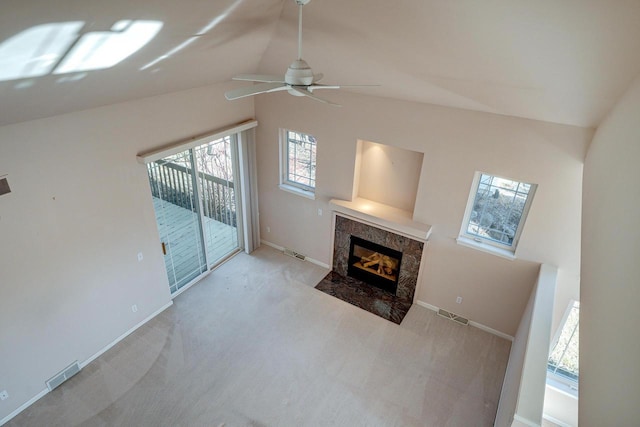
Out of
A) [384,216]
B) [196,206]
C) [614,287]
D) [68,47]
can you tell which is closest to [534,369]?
[614,287]

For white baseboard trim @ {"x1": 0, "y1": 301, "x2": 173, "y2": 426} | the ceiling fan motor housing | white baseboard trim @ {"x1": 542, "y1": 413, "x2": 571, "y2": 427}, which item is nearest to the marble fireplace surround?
white baseboard trim @ {"x1": 542, "y1": 413, "x2": 571, "y2": 427}

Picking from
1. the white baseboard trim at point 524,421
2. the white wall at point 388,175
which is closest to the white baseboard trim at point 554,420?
the white baseboard trim at point 524,421

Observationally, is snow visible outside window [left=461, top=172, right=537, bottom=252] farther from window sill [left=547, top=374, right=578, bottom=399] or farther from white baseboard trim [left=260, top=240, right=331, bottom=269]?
white baseboard trim [left=260, top=240, right=331, bottom=269]

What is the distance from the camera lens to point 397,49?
12.8 ft

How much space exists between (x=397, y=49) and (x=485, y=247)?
3.26 meters

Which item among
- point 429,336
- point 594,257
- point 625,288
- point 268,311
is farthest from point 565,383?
point 625,288

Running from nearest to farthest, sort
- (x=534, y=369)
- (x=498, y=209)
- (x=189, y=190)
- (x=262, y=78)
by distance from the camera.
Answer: (x=262, y=78) < (x=534, y=369) < (x=498, y=209) < (x=189, y=190)

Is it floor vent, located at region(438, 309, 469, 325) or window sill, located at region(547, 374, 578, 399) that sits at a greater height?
floor vent, located at region(438, 309, 469, 325)

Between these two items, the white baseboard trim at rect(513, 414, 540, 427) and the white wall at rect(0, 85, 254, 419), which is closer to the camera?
the white baseboard trim at rect(513, 414, 540, 427)

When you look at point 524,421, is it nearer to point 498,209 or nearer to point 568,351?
point 568,351

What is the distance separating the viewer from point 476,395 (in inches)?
201

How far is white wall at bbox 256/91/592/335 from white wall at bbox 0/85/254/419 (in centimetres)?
172

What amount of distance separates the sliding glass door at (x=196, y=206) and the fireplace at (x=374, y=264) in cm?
236

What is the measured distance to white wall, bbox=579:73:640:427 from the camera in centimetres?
141
